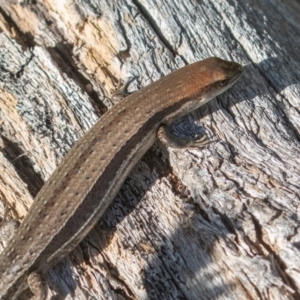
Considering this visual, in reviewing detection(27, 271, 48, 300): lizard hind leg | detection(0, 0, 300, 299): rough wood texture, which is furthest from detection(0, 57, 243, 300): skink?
detection(0, 0, 300, 299): rough wood texture

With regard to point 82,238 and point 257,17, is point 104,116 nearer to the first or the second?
point 82,238

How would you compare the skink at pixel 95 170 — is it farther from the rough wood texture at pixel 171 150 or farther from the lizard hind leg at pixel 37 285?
the rough wood texture at pixel 171 150

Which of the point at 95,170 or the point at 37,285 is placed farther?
the point at 95,170

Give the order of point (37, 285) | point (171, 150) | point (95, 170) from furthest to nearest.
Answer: point (171, 150) → point (95, 170) → point (37, 285)

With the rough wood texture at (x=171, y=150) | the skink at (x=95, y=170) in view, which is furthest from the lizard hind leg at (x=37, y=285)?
the rough wood texture at (x=171, y=150)

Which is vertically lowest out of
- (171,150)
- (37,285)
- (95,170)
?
(37,285)

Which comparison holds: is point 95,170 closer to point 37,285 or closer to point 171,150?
point 171,150

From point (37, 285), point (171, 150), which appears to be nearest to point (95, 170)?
point (171, 150)
